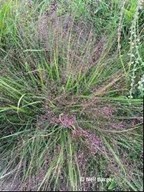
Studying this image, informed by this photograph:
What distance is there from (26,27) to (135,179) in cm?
107

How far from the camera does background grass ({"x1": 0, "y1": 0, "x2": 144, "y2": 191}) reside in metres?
2.00

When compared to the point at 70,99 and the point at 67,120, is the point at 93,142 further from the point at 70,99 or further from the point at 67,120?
the point at 70,99

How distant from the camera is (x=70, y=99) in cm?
221

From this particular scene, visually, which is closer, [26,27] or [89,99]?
[89,99]

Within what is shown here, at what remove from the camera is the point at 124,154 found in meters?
2.02

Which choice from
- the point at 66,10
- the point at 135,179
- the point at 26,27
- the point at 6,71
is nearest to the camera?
the point at 135,179

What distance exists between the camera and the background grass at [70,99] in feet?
6.56

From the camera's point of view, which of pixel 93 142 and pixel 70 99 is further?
pixel 70 99

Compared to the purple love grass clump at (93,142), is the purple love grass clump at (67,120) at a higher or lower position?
higher

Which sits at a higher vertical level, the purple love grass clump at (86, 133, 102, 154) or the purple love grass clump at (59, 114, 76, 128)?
the purple love grass clump at (59, 114, 76, 128)

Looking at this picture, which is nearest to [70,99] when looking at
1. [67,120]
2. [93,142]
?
[67,120]

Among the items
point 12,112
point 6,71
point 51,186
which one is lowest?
point 51,186

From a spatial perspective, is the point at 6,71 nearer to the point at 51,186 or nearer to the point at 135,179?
the point at 51,186

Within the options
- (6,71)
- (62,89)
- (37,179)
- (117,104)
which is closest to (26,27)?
(6,71)
